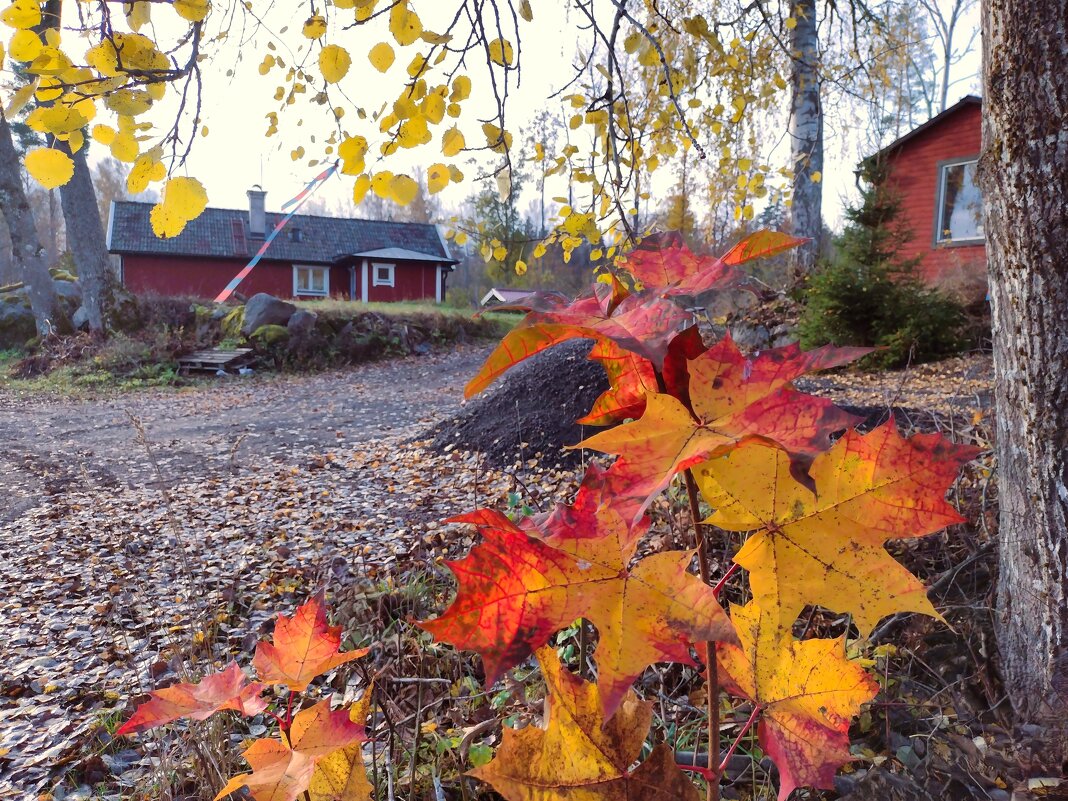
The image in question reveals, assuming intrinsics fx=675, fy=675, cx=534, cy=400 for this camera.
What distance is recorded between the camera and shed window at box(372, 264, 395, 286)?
81.4 feet

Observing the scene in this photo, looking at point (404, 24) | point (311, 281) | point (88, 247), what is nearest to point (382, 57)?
point (404, 24)

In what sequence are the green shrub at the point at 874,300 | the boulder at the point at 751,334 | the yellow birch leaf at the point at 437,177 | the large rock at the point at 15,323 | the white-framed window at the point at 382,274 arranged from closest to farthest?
the yellow birch leaf at the point at 437,177
the green shrub at the point at 874,300
the boulder at the point at 751,334
the large rock at the point at 15,323
the white-framed window at the point at 382,274

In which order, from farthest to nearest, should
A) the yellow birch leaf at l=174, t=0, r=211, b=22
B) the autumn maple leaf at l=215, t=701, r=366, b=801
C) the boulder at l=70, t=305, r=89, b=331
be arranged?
the boulder at l=70, t=305, r=89, b=331 < the yellow birch leaf at l=174, t=0, r=211, b=22 < the autumn maple leaf at l=215, t=701, r=366, b=801

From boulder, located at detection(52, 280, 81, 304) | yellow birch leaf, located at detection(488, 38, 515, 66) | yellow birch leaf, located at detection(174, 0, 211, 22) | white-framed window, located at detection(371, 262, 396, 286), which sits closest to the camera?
yellow birch leaf, located at detection(174, 0, 211, 22)

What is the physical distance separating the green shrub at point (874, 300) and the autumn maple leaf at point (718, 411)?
24.7ft

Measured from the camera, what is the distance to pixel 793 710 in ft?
2.20

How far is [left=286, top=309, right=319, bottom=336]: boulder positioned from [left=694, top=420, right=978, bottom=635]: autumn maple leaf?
42.8 feet

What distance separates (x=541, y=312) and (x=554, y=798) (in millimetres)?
428

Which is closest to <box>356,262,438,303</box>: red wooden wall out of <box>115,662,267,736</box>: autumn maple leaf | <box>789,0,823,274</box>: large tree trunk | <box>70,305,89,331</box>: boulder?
<box>70,305,89,331</box>: boulder

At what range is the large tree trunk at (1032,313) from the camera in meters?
1.36

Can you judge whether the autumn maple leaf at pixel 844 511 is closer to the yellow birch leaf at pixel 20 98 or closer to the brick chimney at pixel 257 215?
the yellow birch leaf at pixel 20 98

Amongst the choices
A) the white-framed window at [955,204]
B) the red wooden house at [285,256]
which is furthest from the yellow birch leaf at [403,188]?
the red wooden house at [285,256]

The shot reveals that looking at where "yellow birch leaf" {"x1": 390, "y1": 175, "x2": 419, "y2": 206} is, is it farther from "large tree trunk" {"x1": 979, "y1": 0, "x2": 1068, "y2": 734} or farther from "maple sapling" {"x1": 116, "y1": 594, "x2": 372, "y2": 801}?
"large tree trunk" {"x1": 979, "y1": 0, "x2": 1068, "y2": 734}

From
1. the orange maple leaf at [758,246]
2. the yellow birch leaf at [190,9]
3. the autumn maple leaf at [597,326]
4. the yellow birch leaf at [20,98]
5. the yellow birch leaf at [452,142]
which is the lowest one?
the autumn maple leaf at [597,326]
